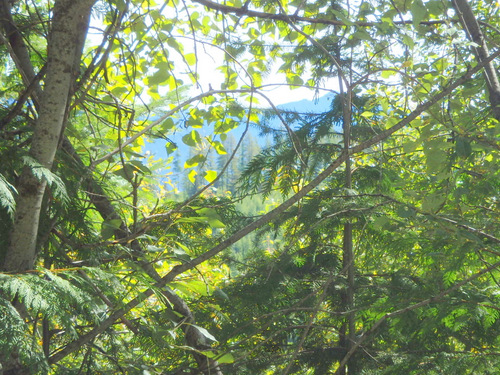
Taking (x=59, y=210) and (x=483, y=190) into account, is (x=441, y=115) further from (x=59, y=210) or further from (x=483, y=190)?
(x=59, y=210)

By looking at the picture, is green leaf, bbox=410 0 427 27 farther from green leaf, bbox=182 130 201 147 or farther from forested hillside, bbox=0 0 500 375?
green leaf, bbox=182 130 201 147

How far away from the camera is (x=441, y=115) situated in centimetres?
148

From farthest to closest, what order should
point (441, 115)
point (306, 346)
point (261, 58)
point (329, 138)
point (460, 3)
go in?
1. point (329, 138)
2. point (306, 346)
3. point (261, 58)
4. point (460, 3)
5. point (441, 115)

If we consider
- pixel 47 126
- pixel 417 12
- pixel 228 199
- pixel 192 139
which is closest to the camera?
pixel 47 126

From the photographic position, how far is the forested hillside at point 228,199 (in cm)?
109

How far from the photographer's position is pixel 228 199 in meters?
2.22

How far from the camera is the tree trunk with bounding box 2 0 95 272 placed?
3.44 ft

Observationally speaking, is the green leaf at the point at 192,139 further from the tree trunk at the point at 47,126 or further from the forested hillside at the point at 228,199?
the tree trunk at the point at 47,126

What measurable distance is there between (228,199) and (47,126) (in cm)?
124

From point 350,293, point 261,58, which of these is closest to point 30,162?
point 261,58

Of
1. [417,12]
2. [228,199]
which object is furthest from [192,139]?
[417,12]

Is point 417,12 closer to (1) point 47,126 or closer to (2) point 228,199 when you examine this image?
(1) point 47,126

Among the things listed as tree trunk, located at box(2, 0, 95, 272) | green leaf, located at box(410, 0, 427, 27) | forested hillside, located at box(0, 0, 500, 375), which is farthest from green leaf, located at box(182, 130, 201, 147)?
green leaf, located at box(410, 0, 427, 27)

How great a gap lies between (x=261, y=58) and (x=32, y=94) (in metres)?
1.10
